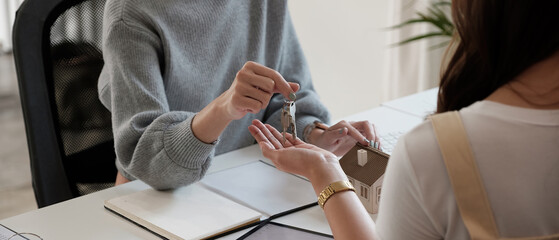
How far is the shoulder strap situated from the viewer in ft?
2.23

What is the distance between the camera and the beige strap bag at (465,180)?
0.68 m

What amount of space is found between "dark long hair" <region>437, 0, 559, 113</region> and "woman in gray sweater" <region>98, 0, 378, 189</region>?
0.43 metres

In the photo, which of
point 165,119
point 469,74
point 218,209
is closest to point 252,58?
point 165,119

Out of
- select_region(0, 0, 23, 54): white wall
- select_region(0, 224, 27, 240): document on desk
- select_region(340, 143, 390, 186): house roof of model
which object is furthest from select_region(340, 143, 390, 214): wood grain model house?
select_region(0, 0, 23, 54): white wall

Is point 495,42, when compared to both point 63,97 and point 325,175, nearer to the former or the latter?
point 325,175

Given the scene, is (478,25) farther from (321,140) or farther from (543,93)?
(321,140)

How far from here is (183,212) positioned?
1154 millimetres

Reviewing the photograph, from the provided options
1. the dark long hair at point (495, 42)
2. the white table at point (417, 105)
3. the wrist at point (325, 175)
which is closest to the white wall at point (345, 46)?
the white table at point (417, 105)

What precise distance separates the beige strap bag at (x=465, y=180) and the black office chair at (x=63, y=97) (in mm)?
1023

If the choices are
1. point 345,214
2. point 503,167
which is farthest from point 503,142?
point 345,214

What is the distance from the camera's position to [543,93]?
2.27ft

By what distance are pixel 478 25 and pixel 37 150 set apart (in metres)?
1.07

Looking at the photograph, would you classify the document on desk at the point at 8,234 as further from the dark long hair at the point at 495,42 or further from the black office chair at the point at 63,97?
the dark long hair at the point at 495,42

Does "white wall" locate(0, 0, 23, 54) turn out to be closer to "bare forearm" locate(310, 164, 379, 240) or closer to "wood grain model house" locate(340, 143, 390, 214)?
"wood grain model house" locate(340, 143, 390, 214)
